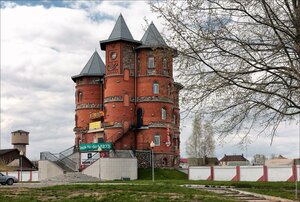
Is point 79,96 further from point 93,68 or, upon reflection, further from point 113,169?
point 113,169

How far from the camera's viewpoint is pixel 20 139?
8619cm

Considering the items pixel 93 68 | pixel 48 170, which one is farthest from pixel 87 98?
pixel 48 170

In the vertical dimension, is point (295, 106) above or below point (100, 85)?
below

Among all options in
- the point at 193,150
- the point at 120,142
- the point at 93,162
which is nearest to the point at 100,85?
the point at 120,142

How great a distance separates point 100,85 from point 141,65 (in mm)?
8432

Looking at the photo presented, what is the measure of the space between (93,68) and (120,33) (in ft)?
28.5

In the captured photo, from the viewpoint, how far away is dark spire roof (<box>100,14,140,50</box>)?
5328 centimetres

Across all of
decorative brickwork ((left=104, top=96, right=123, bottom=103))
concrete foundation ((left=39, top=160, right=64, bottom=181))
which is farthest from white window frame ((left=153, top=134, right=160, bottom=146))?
concrete foundation ((left=39, top=160, right=64, bottom=181))

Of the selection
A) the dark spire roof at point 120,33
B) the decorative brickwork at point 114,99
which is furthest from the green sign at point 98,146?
the dark spire roof at point 120,33

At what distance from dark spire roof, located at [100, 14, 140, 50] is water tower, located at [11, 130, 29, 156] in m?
37.3

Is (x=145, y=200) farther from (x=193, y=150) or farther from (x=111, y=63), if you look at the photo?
(x=193, y=150)

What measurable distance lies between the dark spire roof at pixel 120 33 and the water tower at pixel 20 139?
123 ft

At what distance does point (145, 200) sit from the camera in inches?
656

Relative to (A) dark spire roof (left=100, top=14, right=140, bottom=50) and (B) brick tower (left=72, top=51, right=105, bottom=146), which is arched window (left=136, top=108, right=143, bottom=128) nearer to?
(B) brick tower (left=72, top=51, right=105, bottom=146)
